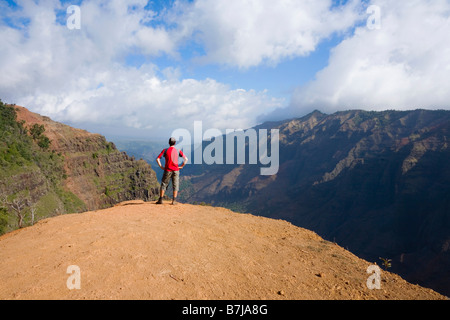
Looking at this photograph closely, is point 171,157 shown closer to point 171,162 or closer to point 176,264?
point 171,162

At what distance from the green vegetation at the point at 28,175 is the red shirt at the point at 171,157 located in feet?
64.7

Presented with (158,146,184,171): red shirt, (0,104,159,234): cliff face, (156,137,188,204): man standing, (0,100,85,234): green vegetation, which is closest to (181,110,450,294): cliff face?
(156,137,188,204): man standing

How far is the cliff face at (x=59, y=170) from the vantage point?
1438 inches

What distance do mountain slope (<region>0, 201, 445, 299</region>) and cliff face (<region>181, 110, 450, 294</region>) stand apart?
61540 millimetres

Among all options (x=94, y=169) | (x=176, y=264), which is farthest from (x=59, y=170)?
(x=176, y=264)

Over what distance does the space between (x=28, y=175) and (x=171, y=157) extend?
4027 centimetres

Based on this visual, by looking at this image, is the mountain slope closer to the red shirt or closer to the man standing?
the man standing

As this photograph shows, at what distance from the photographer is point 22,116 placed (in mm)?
63625

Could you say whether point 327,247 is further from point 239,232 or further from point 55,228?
point 55,228

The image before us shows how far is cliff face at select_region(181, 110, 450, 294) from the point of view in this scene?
66.4 meters
